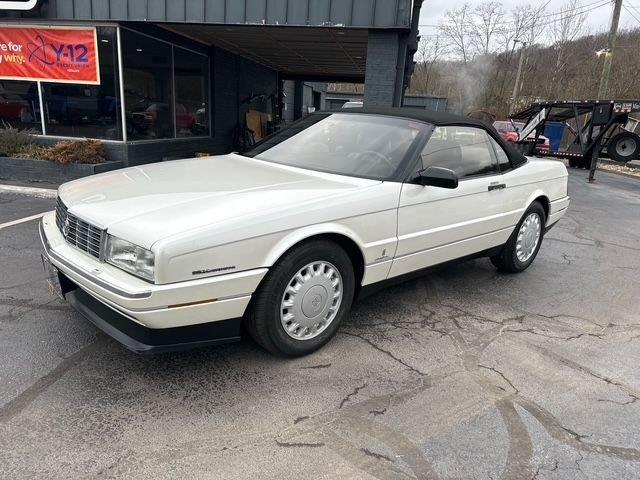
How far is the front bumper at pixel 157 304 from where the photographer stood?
2324 mm

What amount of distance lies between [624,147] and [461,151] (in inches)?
451

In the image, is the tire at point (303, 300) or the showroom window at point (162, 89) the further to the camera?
the showroom window at point (162, 89)

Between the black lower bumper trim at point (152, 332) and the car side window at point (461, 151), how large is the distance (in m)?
1.85

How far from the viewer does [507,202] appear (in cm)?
427

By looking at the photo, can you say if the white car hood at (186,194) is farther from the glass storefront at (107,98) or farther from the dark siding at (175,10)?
the glass storefront at (107,98)

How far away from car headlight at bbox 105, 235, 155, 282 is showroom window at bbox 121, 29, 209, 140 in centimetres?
730

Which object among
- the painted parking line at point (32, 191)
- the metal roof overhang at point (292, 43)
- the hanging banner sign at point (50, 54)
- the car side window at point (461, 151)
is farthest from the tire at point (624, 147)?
the painted parking line at point (32, 191)

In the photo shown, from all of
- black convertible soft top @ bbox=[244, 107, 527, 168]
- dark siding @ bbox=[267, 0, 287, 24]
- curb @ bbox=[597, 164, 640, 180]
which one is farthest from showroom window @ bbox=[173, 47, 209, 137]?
curb @ bbox=[597, 164, 640, 180]

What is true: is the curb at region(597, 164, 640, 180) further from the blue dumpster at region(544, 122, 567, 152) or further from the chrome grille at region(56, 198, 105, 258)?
the chrome grille at region(56, 198, 105, 258)

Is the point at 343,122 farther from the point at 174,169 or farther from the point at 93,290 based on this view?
the point at 93,290

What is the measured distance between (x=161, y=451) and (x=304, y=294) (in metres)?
1.13

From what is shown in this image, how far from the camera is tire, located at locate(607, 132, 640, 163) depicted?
1255 centimetres

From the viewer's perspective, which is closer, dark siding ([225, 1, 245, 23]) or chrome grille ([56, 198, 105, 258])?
chrome grille ([56, 198, 105, 258])

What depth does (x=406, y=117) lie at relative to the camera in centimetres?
381
